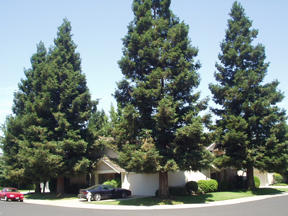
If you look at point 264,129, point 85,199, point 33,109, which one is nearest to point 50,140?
point 33,109

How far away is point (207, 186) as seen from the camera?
1116 inches

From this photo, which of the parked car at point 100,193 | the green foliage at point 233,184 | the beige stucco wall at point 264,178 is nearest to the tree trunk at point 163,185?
the parked car at point 100,193

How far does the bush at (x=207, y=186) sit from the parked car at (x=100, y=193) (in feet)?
25.6

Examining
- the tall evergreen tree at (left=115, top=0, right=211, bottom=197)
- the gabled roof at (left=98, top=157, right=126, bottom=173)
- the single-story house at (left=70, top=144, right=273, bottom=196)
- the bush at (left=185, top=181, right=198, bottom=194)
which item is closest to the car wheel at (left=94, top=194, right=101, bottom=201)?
the single-story house at (left=70, top=144, right=273, bottom=196)

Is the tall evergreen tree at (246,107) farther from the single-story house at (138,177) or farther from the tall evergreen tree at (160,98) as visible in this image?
the tall evergreen tree at (160,98)

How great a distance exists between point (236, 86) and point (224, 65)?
12.6ft

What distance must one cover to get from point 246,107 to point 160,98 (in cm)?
1206

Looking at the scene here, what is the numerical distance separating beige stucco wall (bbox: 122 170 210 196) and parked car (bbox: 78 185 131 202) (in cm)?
228

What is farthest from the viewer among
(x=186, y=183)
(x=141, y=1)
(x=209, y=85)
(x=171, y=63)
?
(x=209, y=85)

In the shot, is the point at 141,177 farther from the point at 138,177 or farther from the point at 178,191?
the point at 178,191

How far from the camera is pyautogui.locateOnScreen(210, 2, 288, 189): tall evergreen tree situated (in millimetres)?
27766

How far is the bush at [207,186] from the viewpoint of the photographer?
91.7ft

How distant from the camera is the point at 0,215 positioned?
14.7m

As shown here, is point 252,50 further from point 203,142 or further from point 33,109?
point 33,109
